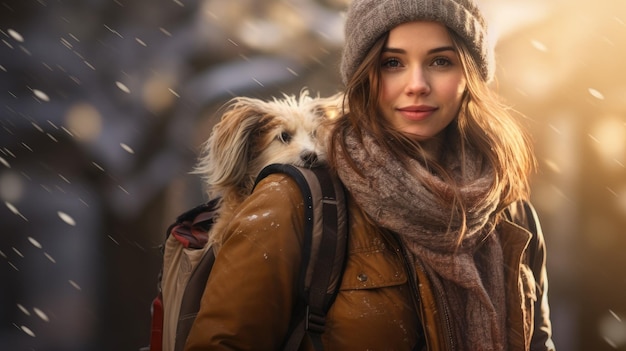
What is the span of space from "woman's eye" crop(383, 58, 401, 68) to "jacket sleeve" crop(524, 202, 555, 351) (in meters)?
0.86

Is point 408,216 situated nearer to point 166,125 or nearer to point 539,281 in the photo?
point 539,281

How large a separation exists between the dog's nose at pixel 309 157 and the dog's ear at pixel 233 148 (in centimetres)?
39

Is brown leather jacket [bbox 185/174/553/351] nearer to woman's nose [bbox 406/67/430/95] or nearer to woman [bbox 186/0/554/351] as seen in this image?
woman [bbox 186/0/554/351]

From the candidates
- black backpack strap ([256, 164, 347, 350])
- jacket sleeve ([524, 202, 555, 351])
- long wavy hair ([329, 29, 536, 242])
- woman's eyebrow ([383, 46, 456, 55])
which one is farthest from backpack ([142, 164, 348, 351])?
jacket sleeve ([524, 202, 555, 351])

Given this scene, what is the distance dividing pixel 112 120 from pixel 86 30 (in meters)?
0.76

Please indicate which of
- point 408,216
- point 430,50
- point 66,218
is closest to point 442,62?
point 430,50

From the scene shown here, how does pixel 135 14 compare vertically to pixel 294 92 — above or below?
above

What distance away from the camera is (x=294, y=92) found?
5.51 metres

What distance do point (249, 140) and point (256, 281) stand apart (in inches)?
34.4

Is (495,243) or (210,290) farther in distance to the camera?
(495,243)

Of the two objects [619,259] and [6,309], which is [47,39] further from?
[619,259]

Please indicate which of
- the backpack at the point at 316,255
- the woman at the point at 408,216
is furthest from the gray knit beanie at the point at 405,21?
the backpack at the point at 316,255

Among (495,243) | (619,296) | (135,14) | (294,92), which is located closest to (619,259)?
(619,296)

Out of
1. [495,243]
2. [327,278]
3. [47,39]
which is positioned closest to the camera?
[327,278]
